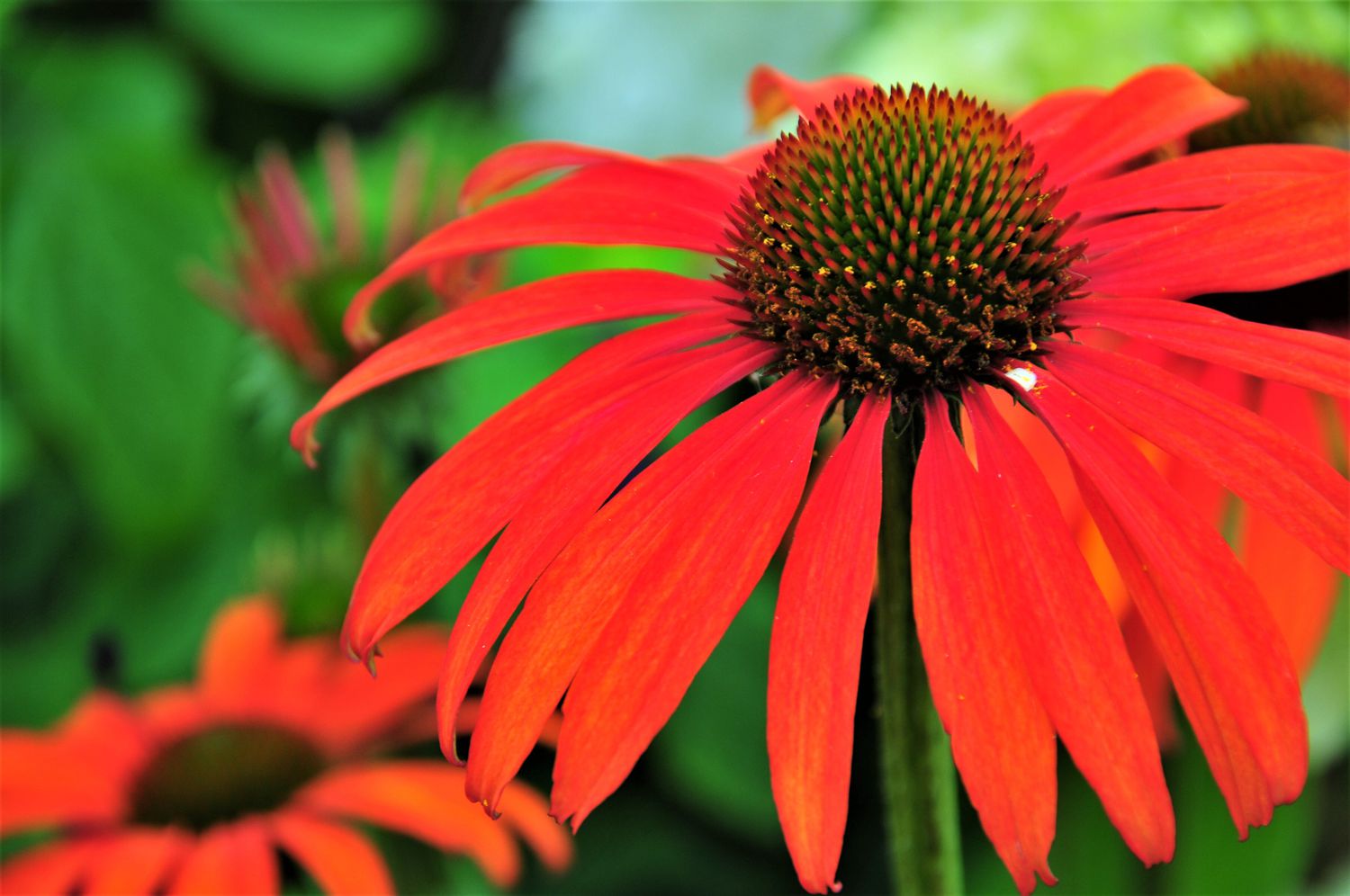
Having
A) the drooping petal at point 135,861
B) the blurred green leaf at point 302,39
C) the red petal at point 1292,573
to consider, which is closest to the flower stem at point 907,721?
the red petal at point 1292,573

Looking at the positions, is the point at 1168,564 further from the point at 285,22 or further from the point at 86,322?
the point at 285,22

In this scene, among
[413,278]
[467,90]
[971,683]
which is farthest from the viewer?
[467,90]

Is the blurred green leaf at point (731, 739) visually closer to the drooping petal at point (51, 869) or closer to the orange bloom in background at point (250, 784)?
the orange bloom in background at point (250, 784)

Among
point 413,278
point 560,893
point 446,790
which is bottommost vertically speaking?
point 560,893

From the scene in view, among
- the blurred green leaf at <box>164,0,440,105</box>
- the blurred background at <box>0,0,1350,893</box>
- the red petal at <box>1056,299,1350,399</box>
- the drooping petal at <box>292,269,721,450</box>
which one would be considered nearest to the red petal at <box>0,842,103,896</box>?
the blurred background at <box>0,0,1350,893</box>

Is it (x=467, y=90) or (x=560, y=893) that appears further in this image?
(x=467, y=90)

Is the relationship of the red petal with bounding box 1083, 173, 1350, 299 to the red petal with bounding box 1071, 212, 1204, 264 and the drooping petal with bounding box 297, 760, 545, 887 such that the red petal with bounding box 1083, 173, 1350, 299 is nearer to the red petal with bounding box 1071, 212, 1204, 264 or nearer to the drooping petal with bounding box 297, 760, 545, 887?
the red petal with bounding box 1071, 212, 1204, 264

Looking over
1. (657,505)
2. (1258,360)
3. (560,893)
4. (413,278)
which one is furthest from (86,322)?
(1258,360)

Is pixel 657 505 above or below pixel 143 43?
below
